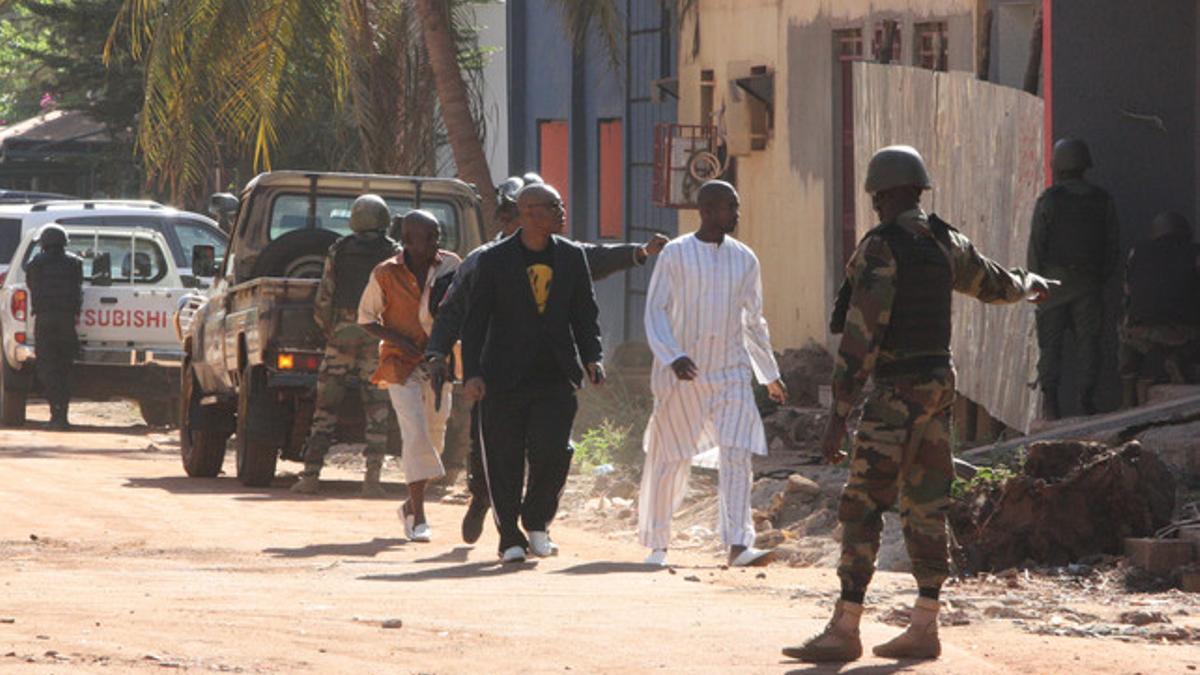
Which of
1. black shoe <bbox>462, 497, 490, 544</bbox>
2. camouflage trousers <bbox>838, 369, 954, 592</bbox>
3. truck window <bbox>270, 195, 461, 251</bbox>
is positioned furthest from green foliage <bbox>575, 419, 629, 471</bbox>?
Result: camouflage trousers <bbox>838, 369, 954, 592</bbox>

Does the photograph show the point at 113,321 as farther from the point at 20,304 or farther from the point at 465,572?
the point at 465,572

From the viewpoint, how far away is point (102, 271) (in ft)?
74.6

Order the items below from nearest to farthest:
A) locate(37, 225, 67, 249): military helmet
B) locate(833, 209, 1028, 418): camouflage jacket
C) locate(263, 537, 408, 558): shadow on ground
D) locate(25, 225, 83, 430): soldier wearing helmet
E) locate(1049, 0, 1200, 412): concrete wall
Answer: locate(833, 209, 1028, 418): camouflage jacket < locate(263, 537, 408, 558): shadow on ground < locate(1049, 0, 1200, 412): concrete wall < locate(37, 225, 67, 249): military helmet < locate(25, 225, 83, 430): soldier wearing helmet

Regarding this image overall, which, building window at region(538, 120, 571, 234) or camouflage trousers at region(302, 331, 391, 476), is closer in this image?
camouflage trousers at region(302, 331, 391, 476)

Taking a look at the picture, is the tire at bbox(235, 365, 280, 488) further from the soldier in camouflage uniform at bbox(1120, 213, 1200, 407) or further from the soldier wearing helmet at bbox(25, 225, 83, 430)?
the soldier wearing helmet at bbox(25, 225, 83, 430)

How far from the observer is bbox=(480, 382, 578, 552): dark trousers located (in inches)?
448

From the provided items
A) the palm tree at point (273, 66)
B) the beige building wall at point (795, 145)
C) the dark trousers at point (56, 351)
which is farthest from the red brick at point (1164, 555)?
the dark trousers at point (56, 351)

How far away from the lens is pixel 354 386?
50.1 ft

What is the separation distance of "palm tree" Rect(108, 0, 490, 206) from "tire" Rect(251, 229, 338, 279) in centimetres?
452

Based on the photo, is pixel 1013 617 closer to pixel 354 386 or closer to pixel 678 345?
pixel 678 345

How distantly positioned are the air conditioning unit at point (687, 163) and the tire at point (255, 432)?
7612 mm

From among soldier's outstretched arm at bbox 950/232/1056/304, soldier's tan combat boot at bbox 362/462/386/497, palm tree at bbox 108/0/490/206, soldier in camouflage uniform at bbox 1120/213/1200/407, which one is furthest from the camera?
palm tree at bbox 108/0/490/206

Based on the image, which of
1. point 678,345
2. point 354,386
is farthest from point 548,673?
point 354,386

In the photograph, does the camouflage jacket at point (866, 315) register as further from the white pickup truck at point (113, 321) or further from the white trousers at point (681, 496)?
the white pickup truck at point (113, 321)
